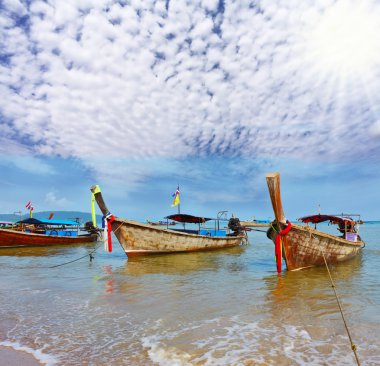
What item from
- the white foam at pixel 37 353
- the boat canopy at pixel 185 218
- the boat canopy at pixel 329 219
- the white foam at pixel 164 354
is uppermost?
the boat canopy at pixel 185 218

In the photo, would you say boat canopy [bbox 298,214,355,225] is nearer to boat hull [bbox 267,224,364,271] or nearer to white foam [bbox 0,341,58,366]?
boat hull [bbox 267,224,364,271]

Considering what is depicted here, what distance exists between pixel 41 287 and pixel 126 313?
4.77m

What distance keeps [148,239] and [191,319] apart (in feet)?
38.6

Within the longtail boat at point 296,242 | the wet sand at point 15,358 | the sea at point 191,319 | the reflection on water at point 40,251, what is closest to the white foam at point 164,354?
the sea at point 191,319

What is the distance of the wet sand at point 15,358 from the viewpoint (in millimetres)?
4680

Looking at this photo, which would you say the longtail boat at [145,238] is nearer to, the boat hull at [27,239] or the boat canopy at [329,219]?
the boat canopy at [329,219]

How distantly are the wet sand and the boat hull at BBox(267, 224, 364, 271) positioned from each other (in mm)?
9732

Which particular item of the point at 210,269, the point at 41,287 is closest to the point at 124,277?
the point at 41,287

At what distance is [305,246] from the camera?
1315cm

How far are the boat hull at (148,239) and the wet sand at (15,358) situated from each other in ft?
39.9

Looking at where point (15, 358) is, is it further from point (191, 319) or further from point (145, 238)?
point (145, 238)

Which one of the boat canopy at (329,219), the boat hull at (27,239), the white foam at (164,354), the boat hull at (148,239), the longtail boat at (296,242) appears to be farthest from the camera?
the boat hull at (27,239)

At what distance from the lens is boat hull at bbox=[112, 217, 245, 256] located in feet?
57.7

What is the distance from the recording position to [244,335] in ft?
19.4
